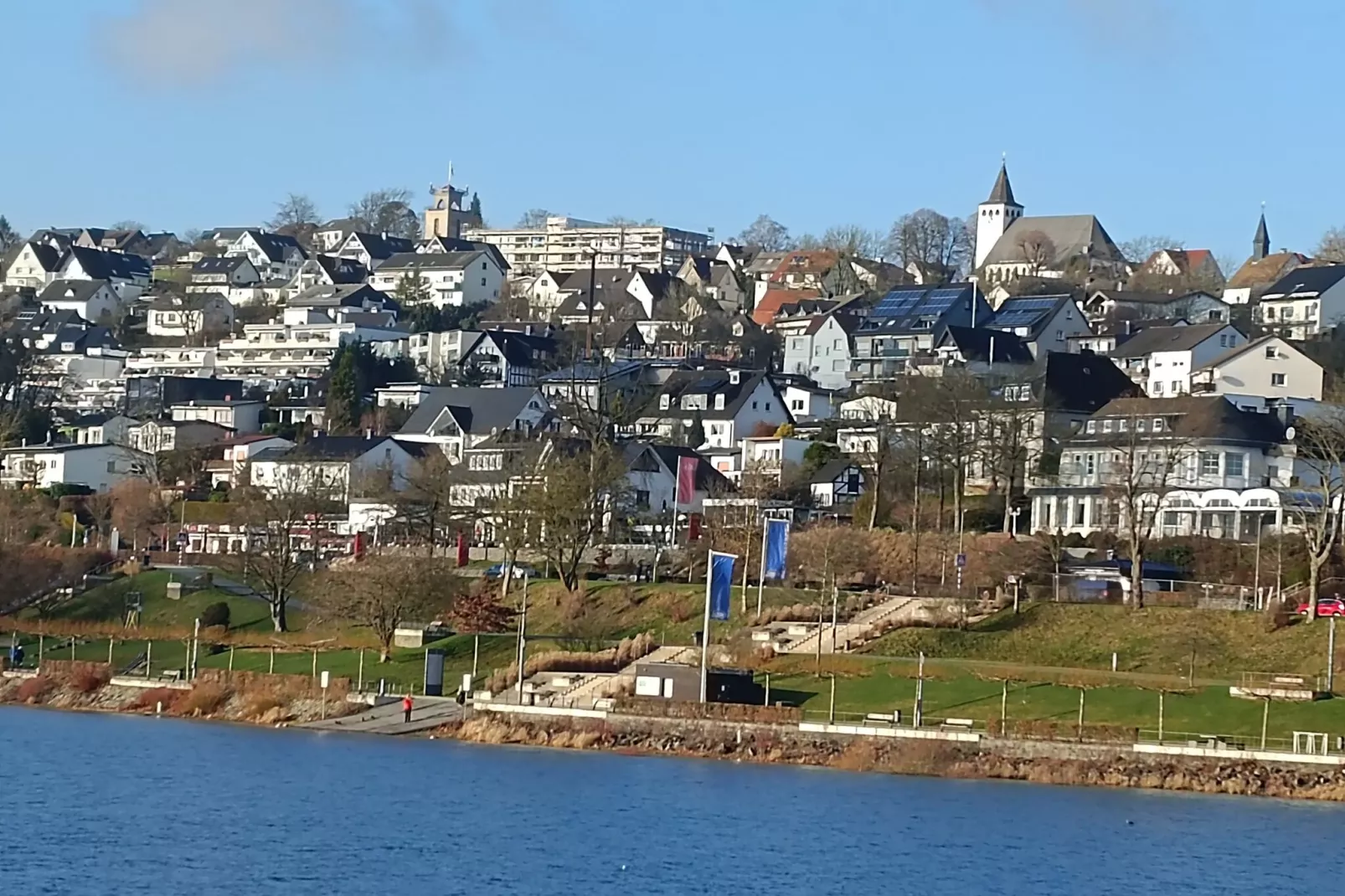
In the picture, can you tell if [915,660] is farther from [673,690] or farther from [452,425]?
[452,425]

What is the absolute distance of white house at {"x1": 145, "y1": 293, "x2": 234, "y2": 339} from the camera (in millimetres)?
151250

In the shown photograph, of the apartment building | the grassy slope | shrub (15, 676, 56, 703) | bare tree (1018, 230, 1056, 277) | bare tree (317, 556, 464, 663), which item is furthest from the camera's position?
the apartment building

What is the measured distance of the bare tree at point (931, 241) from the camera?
17362 cm

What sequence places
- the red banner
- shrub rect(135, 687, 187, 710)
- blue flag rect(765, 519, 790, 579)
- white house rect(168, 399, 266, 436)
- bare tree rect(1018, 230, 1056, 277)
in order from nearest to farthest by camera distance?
blue flag rect(765, 519, 790, 579), shrub rect(135, 687, 187, 710), the red banner, white house rect(168, 399, 266, 436), bare tree rect(1018, 230, 1056, 277)

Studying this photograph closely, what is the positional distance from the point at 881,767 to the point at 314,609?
97.5 feet

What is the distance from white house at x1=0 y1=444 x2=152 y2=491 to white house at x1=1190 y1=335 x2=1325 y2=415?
4953 centimetres

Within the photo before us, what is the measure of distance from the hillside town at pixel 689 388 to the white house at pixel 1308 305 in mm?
205

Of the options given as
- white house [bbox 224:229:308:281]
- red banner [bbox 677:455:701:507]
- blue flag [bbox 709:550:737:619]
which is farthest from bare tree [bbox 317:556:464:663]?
white house [bbox 224:229:308:281]

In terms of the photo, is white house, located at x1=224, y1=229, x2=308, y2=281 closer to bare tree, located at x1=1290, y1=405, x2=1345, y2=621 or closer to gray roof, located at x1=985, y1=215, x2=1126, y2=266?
gray roof, located at x1=985, y1=215, x2=1126, y2=266

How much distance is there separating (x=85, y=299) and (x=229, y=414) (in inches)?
1874

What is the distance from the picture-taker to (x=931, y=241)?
177 metres

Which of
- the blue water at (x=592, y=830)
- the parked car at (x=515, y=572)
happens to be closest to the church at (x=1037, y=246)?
the parked car at (x=515, y=572)

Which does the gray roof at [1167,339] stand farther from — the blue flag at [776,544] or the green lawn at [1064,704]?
the green lawn at [1064,704]

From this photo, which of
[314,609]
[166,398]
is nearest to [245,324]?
[166,398]
